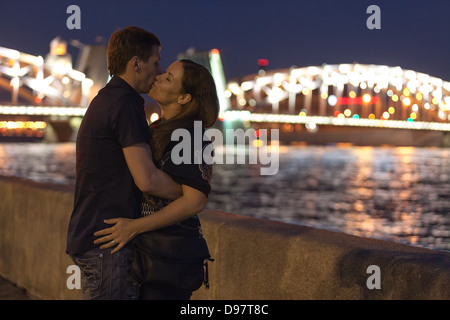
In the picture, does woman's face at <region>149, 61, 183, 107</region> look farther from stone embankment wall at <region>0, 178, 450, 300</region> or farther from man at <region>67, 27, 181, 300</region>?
stone embankment wall at <region>0, 178, 450, 300</region>

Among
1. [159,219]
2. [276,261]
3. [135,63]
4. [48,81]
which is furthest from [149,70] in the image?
[48,81]

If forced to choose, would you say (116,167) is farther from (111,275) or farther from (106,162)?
(111,275)

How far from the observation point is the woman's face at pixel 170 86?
7.80 feet

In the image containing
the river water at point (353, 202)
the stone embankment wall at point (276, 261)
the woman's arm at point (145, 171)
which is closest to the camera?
the woman's arm at point (145, 171)

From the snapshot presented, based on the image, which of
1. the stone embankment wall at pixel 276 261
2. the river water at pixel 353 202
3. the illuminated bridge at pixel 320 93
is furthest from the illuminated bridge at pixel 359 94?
the stone embankment wall at pixel 276 261

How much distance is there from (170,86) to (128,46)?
0.64 feet

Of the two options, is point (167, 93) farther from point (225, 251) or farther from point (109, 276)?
point (225, 251)

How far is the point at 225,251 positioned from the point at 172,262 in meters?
1.26

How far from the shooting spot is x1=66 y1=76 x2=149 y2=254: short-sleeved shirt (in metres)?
2.25

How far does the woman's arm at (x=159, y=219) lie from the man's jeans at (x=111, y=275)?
7 cm

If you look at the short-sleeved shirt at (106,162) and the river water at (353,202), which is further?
the river water at (353,202)

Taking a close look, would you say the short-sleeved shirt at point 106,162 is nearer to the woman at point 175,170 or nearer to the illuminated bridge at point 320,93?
the woman at point 175,170

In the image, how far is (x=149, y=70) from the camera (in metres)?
2.37
